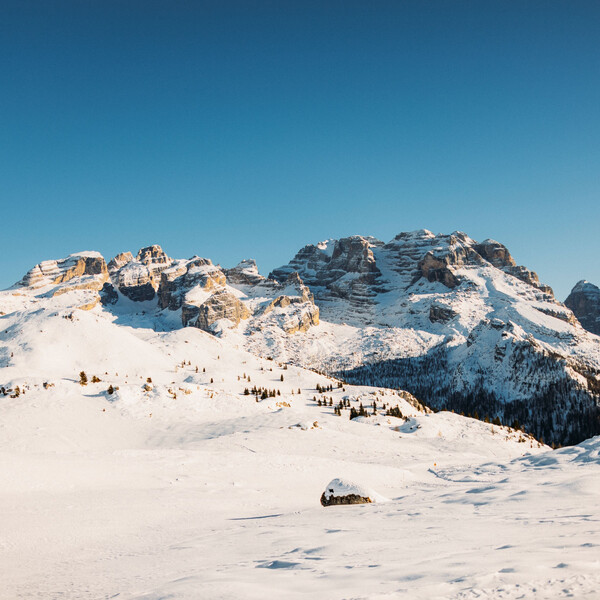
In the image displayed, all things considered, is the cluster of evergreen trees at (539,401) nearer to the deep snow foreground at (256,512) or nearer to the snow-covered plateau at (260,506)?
the snow-covered plateau at (260,506)

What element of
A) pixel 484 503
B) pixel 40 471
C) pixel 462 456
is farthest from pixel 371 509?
pixel 462 456

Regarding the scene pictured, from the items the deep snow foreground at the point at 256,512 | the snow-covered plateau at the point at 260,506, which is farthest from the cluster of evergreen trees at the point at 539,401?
the deep snow foreground at the point at 256,512

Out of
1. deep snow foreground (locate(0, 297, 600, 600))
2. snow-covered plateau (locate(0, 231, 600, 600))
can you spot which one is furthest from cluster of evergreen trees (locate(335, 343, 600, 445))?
deep snow foreground (locate(0, 297, 600, 600))

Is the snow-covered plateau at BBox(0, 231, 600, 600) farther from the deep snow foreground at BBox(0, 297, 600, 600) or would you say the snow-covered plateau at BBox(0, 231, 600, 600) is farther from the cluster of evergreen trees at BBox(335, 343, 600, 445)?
the cluster of evergreen trees at BBox(335, 343, 600, 445)

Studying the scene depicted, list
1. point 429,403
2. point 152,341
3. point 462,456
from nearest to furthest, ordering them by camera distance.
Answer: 1. point 462,456
2. point 152,341
3. point 429,403

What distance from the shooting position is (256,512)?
609 inches

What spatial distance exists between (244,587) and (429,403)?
661 feet

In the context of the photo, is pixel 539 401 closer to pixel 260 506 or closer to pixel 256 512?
pixel 260 506

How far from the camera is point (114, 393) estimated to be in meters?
44.4

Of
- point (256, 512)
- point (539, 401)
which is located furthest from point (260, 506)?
point (539, 401)

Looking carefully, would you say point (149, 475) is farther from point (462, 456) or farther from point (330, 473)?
point (462, 456)

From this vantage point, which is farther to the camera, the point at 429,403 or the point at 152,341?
the point at 429,403

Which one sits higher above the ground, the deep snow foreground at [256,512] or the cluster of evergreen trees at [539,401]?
the deep snow foreground at [256,512]

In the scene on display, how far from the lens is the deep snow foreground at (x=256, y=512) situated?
18.6 feet
